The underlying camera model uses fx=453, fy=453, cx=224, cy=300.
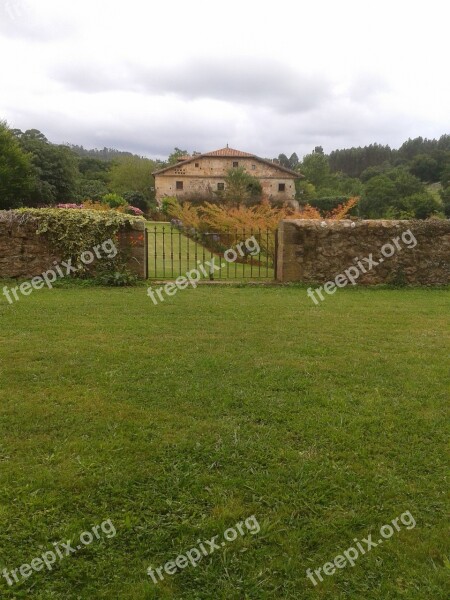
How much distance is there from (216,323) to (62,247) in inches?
163

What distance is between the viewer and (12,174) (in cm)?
2802

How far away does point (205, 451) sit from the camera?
→ 2789 millimetres

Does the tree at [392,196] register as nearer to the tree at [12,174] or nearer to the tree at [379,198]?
the tree at [379,198]

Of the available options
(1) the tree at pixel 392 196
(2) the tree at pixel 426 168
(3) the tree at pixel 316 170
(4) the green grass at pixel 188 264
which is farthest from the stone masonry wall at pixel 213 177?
(4) the green grass at pixel 188 264

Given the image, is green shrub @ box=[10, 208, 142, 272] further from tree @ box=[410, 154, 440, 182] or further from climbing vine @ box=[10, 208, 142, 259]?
tree @ box=[410, 154, 440, 182]

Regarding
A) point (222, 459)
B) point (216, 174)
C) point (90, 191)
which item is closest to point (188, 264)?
point (222, 459)

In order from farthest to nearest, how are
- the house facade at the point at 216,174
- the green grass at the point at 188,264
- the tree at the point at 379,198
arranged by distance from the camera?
the house facade at the point at 216,174 < the tree at the point at 379,198 < the green grass at the point at 188,264

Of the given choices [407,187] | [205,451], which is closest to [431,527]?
[205,451]

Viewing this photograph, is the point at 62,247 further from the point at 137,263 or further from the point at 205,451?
the point at 205,451

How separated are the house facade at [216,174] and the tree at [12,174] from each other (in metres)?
12.9

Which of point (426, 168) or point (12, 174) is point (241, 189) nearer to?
point (12, 174)

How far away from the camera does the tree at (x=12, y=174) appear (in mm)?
27688

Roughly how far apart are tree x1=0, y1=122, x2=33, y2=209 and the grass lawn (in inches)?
1038

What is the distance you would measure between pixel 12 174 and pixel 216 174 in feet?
61.1
